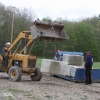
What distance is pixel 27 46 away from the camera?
608 inches

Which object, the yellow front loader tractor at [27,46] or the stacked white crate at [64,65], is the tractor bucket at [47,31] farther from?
the stacked white crate at [64,65]

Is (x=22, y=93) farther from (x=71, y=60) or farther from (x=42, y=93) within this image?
(x=71, y=60)

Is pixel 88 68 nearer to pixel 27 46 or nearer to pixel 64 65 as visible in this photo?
pixel 64 65

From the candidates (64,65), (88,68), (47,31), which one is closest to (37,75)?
(64,65)

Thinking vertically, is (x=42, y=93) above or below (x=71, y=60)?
below

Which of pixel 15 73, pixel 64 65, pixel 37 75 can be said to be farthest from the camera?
pixel 64 65

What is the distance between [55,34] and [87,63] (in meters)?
2.46

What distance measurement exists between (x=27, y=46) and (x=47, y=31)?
4.40ft

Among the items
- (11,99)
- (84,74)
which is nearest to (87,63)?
(84,74)

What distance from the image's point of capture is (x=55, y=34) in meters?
15.1

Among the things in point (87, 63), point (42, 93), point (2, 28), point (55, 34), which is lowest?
point (42, 93)

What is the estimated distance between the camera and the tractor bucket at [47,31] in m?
14.5

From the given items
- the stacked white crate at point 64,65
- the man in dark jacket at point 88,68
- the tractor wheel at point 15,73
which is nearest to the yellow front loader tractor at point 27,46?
the tractor wheel at point 15,73

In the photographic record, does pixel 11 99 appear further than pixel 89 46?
No
